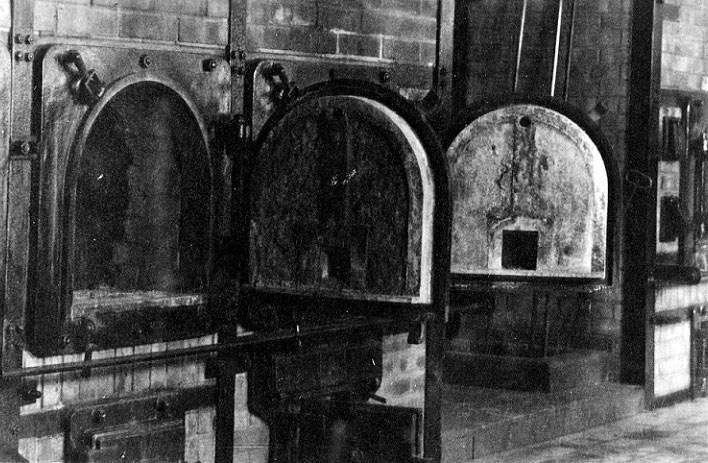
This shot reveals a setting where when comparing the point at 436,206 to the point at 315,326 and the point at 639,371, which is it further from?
the point at 639,371

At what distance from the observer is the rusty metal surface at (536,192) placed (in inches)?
212

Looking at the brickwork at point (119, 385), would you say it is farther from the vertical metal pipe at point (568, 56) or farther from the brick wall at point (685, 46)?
the brick wall at point (685, 46)

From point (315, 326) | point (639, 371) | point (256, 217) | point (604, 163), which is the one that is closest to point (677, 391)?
point (639, 371)

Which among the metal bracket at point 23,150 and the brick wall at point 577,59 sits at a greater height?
the brick wall at point 577,59

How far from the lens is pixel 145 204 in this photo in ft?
14.1

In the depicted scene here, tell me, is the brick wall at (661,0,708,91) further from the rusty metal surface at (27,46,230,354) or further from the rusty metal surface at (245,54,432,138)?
the rusty metal surface at (27,46,230,354)

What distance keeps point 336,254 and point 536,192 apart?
1.47 meters

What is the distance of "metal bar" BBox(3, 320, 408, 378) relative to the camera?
11.7ft

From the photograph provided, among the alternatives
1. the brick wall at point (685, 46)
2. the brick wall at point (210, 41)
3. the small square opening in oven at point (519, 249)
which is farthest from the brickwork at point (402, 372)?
the brick wall at point (685, 46)

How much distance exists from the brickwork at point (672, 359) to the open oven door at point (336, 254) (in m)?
2.80

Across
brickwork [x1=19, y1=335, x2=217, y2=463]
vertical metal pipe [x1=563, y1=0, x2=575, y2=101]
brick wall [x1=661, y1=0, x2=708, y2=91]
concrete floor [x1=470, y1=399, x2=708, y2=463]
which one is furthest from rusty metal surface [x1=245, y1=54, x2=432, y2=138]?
brick wall [x1=661, y1=0, x2=708, y2=91]

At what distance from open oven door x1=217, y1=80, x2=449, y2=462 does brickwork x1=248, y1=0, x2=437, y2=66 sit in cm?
31

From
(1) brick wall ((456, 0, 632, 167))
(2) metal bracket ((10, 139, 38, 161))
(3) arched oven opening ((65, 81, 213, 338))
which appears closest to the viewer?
(2) metal bracket ((10, 139, 38, 161))

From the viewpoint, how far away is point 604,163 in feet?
17.8
